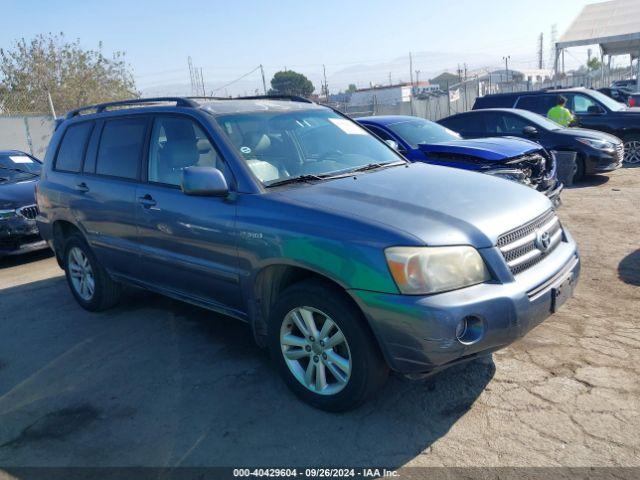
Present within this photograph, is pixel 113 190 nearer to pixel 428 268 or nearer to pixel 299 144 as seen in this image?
pixel 299 144

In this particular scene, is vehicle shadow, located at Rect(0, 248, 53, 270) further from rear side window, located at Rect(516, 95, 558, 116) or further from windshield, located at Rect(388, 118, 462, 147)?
rear side window, located at Rect(516, 95, 558, 116)

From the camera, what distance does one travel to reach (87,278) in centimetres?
538

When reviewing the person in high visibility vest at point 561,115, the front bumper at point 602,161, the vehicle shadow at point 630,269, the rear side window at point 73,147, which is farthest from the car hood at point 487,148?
the rear side window at point 73,147

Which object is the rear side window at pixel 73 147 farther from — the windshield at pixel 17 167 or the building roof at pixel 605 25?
the building roof at pixel 605 25

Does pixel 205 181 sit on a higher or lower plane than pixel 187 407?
higher

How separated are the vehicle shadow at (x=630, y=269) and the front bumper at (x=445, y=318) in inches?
103

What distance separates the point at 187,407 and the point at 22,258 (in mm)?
6131

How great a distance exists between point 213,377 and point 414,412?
146 centimetres

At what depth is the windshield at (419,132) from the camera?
26.8 feet

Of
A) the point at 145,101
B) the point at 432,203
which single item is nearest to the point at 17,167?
the point at 145,101

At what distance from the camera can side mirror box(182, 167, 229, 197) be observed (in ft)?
11.5

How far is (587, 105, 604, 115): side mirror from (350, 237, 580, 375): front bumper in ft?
35.3

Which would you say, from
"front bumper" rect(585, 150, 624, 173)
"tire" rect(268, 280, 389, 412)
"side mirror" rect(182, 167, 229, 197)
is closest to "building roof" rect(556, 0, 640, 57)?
"front bumper" rect(585, 150, 624, 173)

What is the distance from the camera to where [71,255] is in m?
5.50
